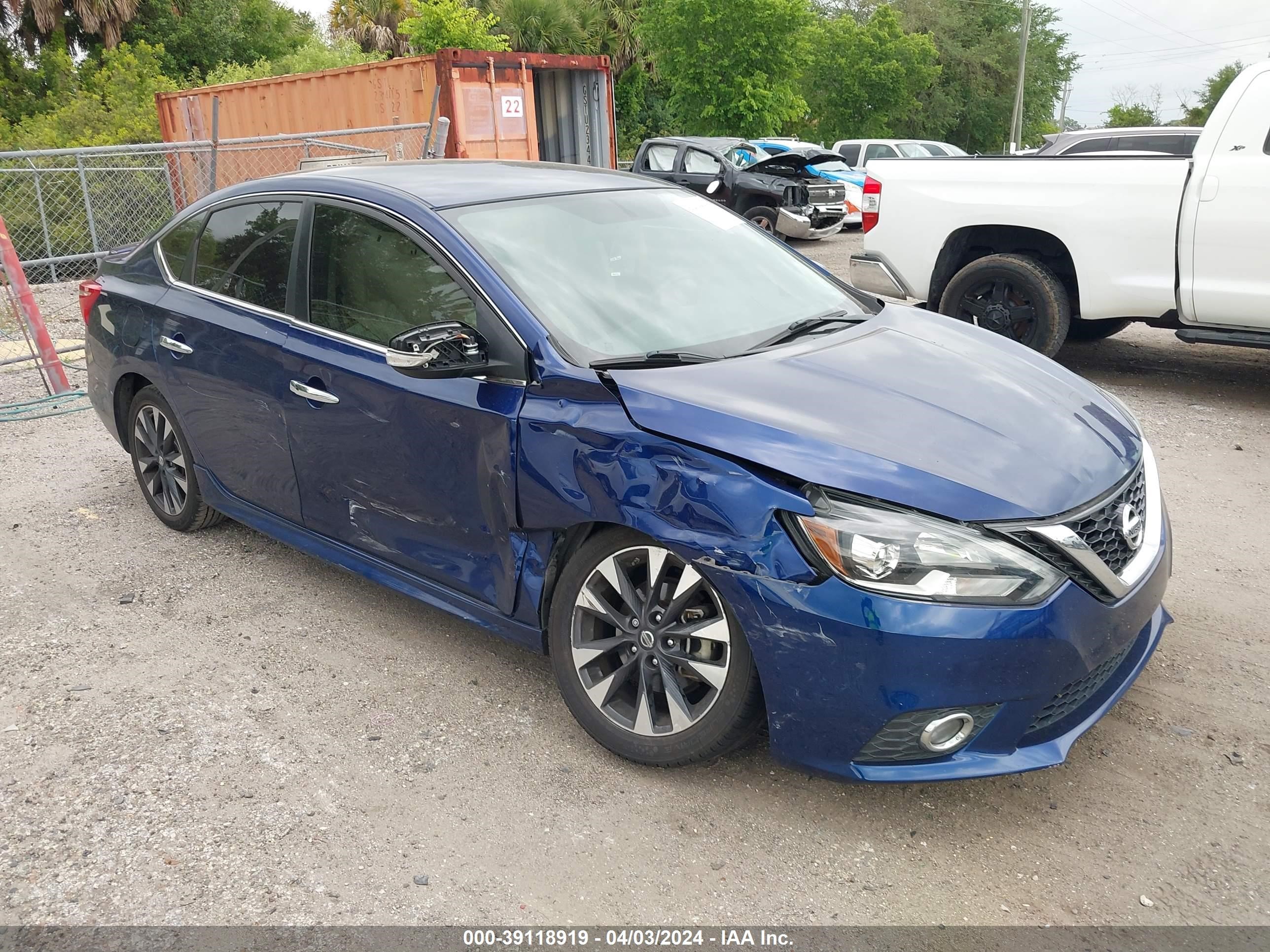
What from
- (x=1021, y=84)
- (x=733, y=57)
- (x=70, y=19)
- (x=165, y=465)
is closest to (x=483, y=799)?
(x=165, y=465)

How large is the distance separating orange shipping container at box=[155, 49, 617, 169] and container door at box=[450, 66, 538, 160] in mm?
14

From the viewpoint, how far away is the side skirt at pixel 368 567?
3.49m

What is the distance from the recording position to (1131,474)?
3145mm

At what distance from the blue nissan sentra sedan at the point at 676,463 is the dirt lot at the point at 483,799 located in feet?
0.87

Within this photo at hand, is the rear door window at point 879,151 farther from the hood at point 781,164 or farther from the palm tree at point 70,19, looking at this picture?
the palm tree at point 70,19

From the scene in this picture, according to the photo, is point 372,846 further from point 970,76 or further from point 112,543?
point 970,76

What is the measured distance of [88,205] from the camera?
1291 centimetres

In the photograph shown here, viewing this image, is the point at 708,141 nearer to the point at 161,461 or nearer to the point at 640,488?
the point at 161,461

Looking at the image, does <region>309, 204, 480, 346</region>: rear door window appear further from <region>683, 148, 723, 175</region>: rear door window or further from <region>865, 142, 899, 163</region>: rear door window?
<region>865, 142, 899, 163</region>: rear door window

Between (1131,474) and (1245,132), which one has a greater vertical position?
(1245,132)

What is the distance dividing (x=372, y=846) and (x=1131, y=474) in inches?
94.4

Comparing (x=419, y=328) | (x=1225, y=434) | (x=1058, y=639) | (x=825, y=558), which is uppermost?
(x=419, y=328)

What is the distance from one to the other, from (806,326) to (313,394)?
1.78m

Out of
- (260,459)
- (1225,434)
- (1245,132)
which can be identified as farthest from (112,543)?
(1245,132)
